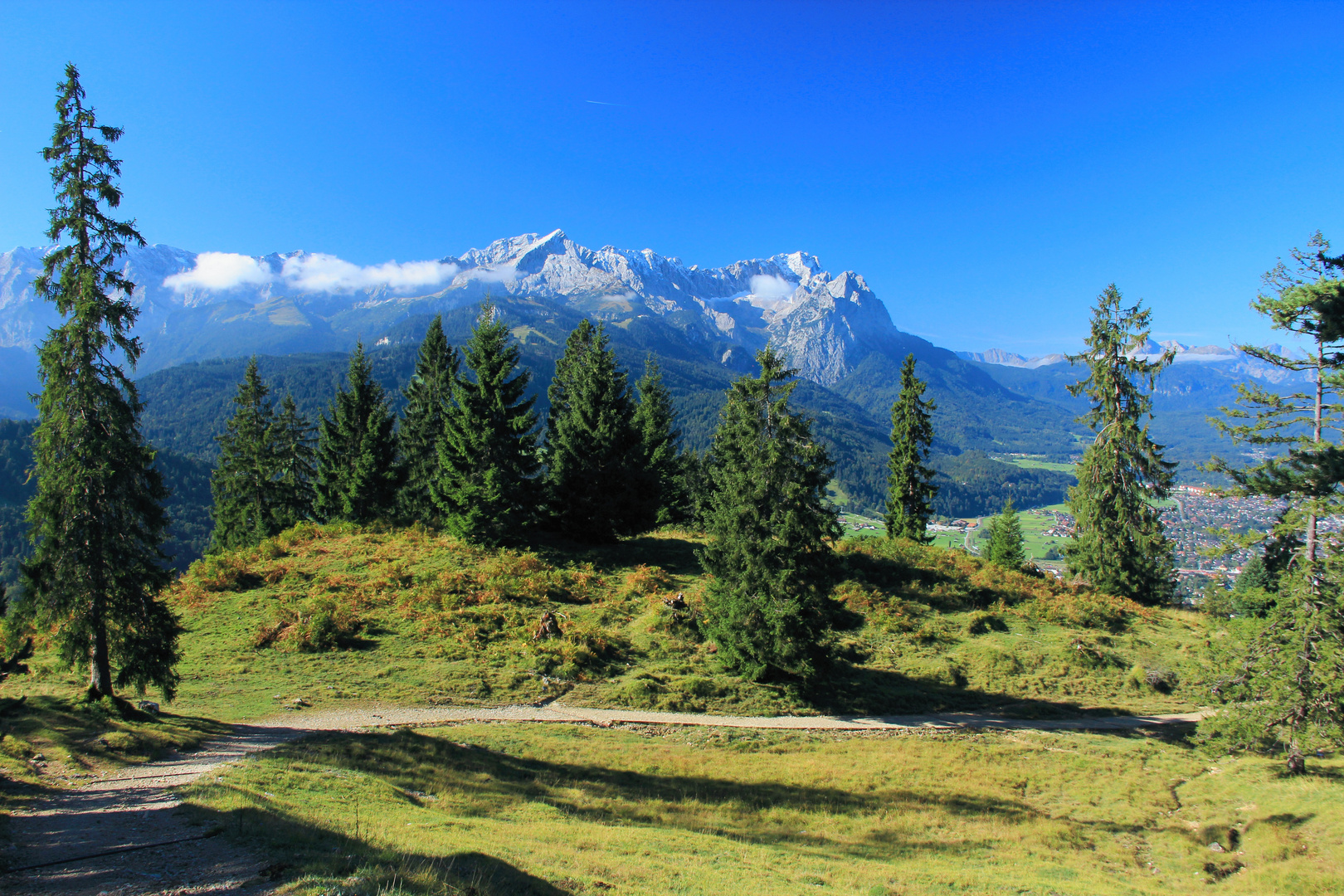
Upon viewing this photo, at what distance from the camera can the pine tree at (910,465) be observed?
148ft

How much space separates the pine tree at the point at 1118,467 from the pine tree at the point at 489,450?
3394 centimetres

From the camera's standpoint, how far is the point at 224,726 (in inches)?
669

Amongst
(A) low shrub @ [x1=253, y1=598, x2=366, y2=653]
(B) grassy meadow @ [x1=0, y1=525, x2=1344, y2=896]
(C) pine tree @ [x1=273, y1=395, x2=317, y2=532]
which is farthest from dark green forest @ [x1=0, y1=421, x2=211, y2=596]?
(B) grassy meadow @ [x1=0, y1=525, x2=1344, y2=896]

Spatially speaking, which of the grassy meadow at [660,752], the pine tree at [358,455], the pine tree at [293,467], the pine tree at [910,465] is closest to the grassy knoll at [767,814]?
the grassy meadow at [660,752]

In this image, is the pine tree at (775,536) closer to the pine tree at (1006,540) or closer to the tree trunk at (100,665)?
the tree trunk at (100,665)

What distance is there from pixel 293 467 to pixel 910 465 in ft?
160

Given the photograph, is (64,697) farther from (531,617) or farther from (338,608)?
(531,617)

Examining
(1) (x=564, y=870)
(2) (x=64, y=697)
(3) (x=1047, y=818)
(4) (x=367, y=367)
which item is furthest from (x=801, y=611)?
(4) (x=367, y=367)

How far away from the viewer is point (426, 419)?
46406mm

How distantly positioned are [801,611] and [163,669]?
2086cm

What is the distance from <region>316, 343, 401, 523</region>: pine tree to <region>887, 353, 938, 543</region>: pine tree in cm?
3738

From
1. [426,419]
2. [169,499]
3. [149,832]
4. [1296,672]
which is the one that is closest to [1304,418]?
[1296,672]

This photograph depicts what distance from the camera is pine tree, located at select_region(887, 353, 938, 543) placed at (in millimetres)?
45188

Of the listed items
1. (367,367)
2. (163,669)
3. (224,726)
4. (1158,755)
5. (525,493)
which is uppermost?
(367,367)
